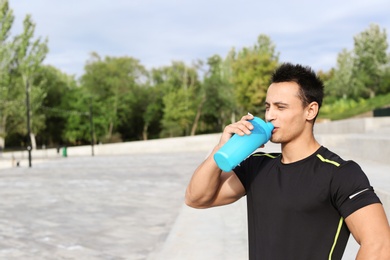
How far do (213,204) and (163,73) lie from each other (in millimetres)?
74116

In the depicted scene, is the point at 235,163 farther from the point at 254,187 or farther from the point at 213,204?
the point at 213,204

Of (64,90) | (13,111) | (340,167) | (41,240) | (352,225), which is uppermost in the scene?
(64,90)

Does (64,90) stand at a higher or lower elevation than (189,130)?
higher

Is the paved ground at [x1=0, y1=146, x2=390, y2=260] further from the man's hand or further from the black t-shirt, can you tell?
the man's hand

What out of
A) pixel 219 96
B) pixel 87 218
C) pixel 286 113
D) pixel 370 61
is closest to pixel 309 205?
pixel 286 113

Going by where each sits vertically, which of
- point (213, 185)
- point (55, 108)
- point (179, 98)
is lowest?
point (213, 185)

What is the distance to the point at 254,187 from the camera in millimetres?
1844

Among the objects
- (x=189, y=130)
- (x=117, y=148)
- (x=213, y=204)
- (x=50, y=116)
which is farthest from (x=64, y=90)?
(x=213, y=204)

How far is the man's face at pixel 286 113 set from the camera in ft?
5.73

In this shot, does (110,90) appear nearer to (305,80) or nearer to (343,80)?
(343,80)

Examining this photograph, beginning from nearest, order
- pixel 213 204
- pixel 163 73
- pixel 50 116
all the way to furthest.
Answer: pixel 213 204 < pixel 50 116 < pixel 163 73

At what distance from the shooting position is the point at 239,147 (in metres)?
1.65

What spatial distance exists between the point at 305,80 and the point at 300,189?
1.47 feet

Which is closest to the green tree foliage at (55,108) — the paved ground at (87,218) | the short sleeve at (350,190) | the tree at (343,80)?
the tree at (343,80)
